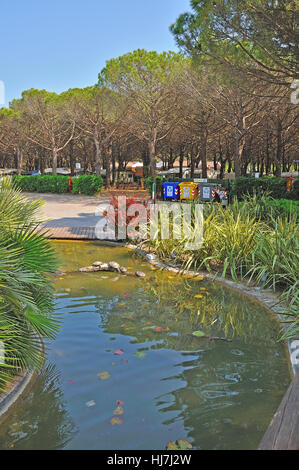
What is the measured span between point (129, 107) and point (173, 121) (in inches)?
123

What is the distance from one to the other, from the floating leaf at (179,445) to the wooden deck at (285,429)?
2.19 ft

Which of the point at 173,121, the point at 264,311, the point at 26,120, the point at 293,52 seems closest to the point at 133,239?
the point at 264,311

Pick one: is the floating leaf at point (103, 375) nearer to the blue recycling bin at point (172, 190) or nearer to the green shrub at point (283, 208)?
the green shrub at point (283, 208)

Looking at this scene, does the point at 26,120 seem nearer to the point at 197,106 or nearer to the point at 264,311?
the point at 197,106

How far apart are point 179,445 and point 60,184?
26.1m

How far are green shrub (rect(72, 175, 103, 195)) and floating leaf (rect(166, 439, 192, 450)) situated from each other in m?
23.1

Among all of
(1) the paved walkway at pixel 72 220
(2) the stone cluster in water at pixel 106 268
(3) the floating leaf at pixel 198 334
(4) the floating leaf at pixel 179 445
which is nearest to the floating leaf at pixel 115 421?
(4) the floating leaf at pixel 179 445

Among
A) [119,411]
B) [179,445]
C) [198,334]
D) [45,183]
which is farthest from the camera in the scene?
[45,183]

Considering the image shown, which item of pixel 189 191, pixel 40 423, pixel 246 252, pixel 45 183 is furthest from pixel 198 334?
pixel 45 183

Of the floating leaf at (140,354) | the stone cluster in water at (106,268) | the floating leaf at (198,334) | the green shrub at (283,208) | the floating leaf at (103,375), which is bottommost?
the floating leaf at (103,375)

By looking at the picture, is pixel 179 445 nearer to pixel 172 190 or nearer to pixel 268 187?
pixel 268 187

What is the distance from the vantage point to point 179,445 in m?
2.99

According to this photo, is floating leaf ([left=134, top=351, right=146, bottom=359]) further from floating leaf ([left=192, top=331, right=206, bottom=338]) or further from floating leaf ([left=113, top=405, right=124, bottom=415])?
floating leaf ([left=113, top=405, right=124, bottom=415])

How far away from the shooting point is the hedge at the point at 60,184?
25.6 meters
